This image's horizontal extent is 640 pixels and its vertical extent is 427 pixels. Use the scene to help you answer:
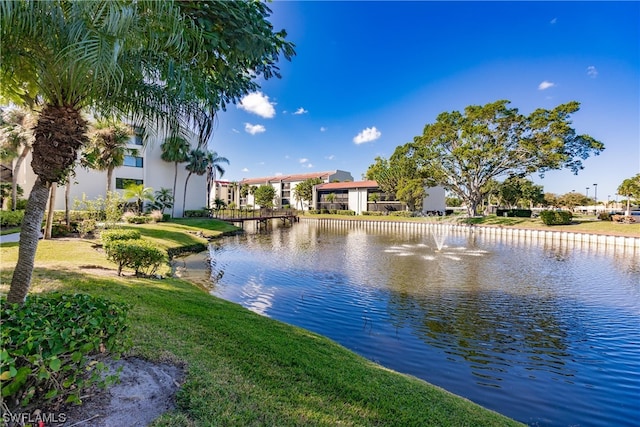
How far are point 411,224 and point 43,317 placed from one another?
137 ft

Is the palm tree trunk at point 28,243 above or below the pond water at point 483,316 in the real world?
above

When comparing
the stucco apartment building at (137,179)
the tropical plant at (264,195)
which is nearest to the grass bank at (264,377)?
the stucco apartment building at (137,179)

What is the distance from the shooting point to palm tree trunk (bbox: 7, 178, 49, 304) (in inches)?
150

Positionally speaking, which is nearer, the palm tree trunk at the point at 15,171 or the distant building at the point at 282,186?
the palm tree trunk at the point at 15,171

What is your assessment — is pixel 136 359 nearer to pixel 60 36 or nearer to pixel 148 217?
pixel 60 36

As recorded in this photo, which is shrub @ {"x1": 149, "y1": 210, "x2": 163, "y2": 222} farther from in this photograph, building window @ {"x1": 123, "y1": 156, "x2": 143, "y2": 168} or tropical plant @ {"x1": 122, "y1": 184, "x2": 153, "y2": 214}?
building window @ {"x1": 123, "y1": 156, "x2": 143, "y2": 168}

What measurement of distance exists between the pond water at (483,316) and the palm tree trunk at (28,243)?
5977 mm

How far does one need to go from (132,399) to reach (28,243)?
8.55 ft

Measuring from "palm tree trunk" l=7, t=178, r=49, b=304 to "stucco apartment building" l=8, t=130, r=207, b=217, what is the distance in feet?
75.0

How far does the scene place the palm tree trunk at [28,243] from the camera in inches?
150

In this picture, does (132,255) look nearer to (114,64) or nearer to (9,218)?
(114,64)

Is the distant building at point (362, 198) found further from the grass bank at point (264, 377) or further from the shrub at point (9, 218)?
the grass bank at point (264, 377)

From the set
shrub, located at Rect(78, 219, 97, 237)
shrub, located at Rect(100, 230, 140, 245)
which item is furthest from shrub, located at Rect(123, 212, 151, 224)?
shrub, located at Rect(100, 230, 140, 245)

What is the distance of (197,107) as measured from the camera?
4.86 metres
